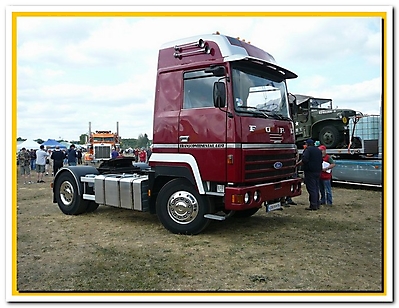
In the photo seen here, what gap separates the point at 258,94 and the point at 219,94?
0.92m

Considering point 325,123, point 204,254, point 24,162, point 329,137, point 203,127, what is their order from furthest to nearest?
point 24,162, point 325,123, point 329,137, point 203,127, point 204,254

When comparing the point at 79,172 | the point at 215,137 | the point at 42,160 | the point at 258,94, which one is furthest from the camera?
the point at 42,160

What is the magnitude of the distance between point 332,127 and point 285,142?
9992mm

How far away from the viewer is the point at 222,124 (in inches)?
234

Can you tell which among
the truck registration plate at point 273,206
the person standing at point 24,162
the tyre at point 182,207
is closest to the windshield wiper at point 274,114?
the truck registration plate at point 273,206

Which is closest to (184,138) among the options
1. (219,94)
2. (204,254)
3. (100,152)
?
(219,94)

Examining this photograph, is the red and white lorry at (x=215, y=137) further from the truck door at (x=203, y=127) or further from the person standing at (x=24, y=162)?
the person standing at (x=24, y=162)

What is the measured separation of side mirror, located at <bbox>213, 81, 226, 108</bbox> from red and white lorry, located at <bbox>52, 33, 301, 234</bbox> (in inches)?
0.6

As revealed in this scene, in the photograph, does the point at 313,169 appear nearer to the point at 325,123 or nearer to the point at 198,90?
the point at 198,90

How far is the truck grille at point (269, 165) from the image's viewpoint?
6.04 meters

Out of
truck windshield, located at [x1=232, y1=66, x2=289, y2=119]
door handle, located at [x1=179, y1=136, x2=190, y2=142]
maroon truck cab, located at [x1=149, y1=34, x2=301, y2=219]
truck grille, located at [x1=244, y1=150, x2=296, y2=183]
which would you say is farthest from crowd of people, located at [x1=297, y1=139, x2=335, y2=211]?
door handle, located at [x1=179, y1=136, x2=190, y2=142]

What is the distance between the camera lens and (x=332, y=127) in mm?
15984

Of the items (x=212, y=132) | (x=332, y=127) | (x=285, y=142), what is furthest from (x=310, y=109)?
(x=212, y=132)
